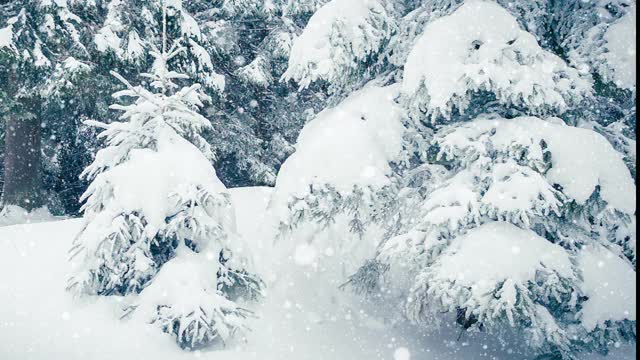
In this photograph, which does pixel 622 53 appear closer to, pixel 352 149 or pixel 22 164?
pixel 352 149

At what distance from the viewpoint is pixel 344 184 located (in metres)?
6.09

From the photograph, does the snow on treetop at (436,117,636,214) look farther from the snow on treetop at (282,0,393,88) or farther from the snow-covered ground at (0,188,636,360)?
the snow-covered ground at (0,188,636,360)

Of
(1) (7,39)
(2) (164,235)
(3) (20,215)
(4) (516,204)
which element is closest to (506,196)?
(4) (516,204)

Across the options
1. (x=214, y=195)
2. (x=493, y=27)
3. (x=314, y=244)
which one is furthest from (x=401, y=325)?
(x=493, y=27)

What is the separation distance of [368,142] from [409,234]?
3.80ft

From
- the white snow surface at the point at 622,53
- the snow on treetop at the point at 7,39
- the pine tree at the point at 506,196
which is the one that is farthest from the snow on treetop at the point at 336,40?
the snow on treetop at the point at 7,39

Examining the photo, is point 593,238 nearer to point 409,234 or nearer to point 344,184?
point 409,234

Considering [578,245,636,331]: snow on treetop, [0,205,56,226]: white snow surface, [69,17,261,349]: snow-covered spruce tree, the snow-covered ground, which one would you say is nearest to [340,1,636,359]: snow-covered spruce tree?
[578,245,636,331]: snow on treetop

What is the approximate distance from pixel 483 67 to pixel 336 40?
1.90 metres

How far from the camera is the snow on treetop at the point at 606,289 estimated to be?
5430 millimetres

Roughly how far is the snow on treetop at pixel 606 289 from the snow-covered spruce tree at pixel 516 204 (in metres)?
0.01

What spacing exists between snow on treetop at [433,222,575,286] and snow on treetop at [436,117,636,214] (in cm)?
61

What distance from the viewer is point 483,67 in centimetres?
564

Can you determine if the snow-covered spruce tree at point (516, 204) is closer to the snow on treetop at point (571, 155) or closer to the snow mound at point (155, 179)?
the snow on treetop at point (571, 155)
